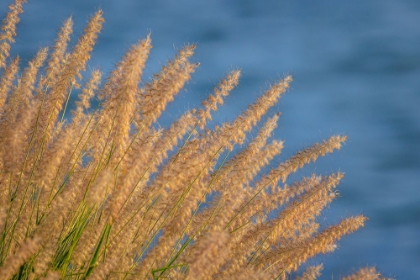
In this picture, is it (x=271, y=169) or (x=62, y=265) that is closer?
(x=62, y=265)

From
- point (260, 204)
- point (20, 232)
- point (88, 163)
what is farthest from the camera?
point (260, 204)

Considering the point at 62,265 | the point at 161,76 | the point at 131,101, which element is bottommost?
the point at 62,265

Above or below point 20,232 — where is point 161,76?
above

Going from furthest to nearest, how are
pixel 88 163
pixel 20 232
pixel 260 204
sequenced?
pixel 260 204, pixel 88 163, pixel 20 232

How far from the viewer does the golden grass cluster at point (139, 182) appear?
2.68 m

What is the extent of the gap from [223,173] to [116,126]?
0.50 m

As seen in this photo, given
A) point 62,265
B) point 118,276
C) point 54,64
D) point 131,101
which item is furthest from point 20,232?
point 54,64

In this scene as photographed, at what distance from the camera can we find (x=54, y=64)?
10.4ft

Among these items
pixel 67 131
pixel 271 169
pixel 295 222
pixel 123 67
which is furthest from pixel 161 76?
pixel 295 222

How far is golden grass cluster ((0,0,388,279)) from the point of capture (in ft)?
8.80

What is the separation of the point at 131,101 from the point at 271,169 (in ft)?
2.33

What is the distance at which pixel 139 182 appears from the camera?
2.99m

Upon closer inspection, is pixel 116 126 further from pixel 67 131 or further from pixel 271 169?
pixel 271 169

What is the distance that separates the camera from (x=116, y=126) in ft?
9.25
